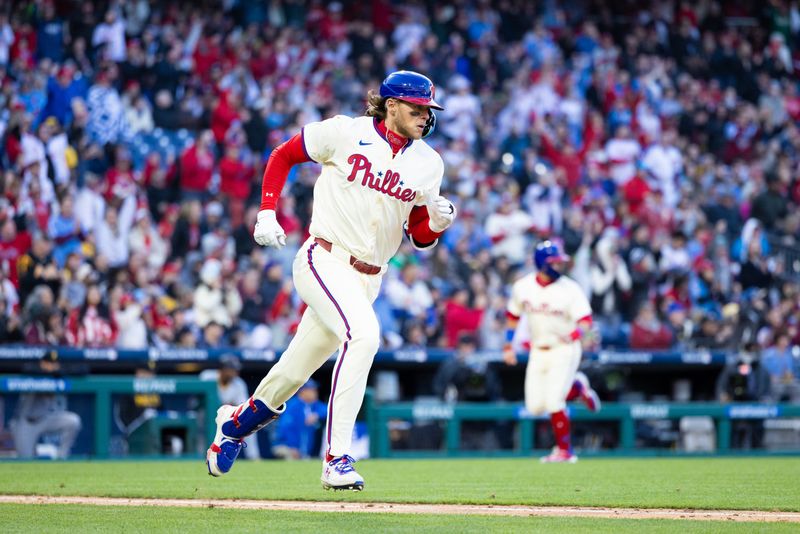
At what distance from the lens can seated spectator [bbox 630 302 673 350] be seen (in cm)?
1592

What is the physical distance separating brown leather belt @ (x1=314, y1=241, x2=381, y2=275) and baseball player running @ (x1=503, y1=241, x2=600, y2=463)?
5.51m

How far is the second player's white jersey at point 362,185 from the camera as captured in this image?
6566mm

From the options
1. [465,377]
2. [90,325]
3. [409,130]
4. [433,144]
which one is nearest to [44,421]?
[90,325]

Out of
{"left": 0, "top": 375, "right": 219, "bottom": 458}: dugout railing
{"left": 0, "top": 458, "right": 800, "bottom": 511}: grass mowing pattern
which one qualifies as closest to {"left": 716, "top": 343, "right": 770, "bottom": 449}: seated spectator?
{"left": 0, "top": 458, "right": 800, "bottom": 511}: grass mowing pattern

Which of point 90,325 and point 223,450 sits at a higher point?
point 90,325

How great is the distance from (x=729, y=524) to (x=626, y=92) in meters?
15.3

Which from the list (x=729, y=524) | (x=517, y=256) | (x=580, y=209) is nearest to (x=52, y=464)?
(x=729, y=524)

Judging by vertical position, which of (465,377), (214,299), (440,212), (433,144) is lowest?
(465,377)

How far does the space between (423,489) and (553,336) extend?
4.66m

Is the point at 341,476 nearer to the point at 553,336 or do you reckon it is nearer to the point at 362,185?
the point at 362,185

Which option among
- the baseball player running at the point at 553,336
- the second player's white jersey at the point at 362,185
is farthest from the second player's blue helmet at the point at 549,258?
the second player's white jersey at the point at 362,185

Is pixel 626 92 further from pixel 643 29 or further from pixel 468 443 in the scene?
pixel 468 443

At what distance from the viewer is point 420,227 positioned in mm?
6848

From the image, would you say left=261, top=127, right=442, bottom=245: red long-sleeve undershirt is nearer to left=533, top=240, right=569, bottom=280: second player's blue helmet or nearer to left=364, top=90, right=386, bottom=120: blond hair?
left=364, top=90, right=386, bottom=120: blond hair
